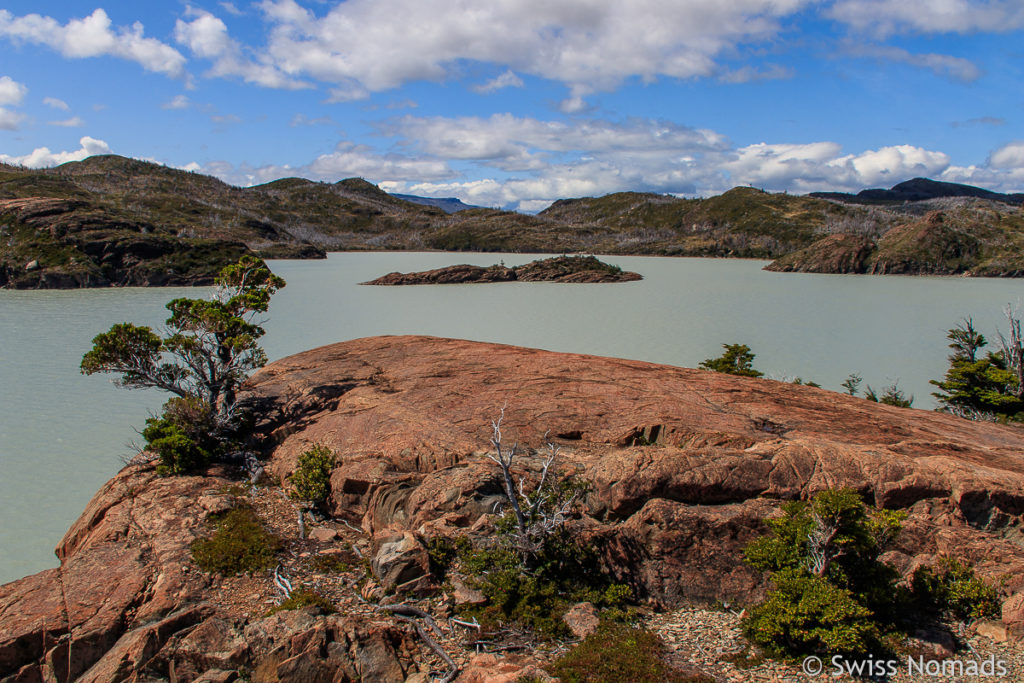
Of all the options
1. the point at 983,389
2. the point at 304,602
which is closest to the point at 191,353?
the point at 304,602

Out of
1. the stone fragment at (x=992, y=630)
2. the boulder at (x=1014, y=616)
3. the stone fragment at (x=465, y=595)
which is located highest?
the boulder at (x=1014, y=616)

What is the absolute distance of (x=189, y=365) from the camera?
56.9ft

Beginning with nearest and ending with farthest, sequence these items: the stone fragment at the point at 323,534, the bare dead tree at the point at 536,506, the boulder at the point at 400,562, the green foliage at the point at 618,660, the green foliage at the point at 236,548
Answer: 1. the green foliage at the point at 618,660
2. the boulder at the point at 400,562
3. the bare dead tree at the point at 536,506
4. the green foliage at the point at 236,548
5. the stone fragment at the point at 323,534

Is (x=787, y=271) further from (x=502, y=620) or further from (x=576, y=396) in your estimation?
(x=502, y=620)

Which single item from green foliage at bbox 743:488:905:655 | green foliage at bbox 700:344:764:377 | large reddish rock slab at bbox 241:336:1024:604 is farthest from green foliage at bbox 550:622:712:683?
green foliage at bbox 700:344:764:377

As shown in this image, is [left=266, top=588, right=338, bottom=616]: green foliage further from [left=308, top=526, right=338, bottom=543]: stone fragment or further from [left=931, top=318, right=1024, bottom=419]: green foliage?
[left=931, top=318, right=1024, bottom=419]: green foliage

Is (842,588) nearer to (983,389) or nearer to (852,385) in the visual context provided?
(983,389)

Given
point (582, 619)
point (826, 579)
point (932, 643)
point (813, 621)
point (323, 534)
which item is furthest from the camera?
point (323, 534)

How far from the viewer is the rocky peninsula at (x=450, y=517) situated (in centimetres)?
852

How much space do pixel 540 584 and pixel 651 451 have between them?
334cm

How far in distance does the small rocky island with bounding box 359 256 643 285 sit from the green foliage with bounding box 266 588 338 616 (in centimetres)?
6877

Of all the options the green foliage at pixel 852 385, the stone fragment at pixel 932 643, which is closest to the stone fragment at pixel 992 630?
the stone fragment at pixel 932 643

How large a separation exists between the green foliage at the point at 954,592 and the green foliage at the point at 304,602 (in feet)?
29.8

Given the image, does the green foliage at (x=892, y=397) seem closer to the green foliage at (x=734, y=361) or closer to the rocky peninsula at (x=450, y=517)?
the green foliage at (x=734, y=361)
